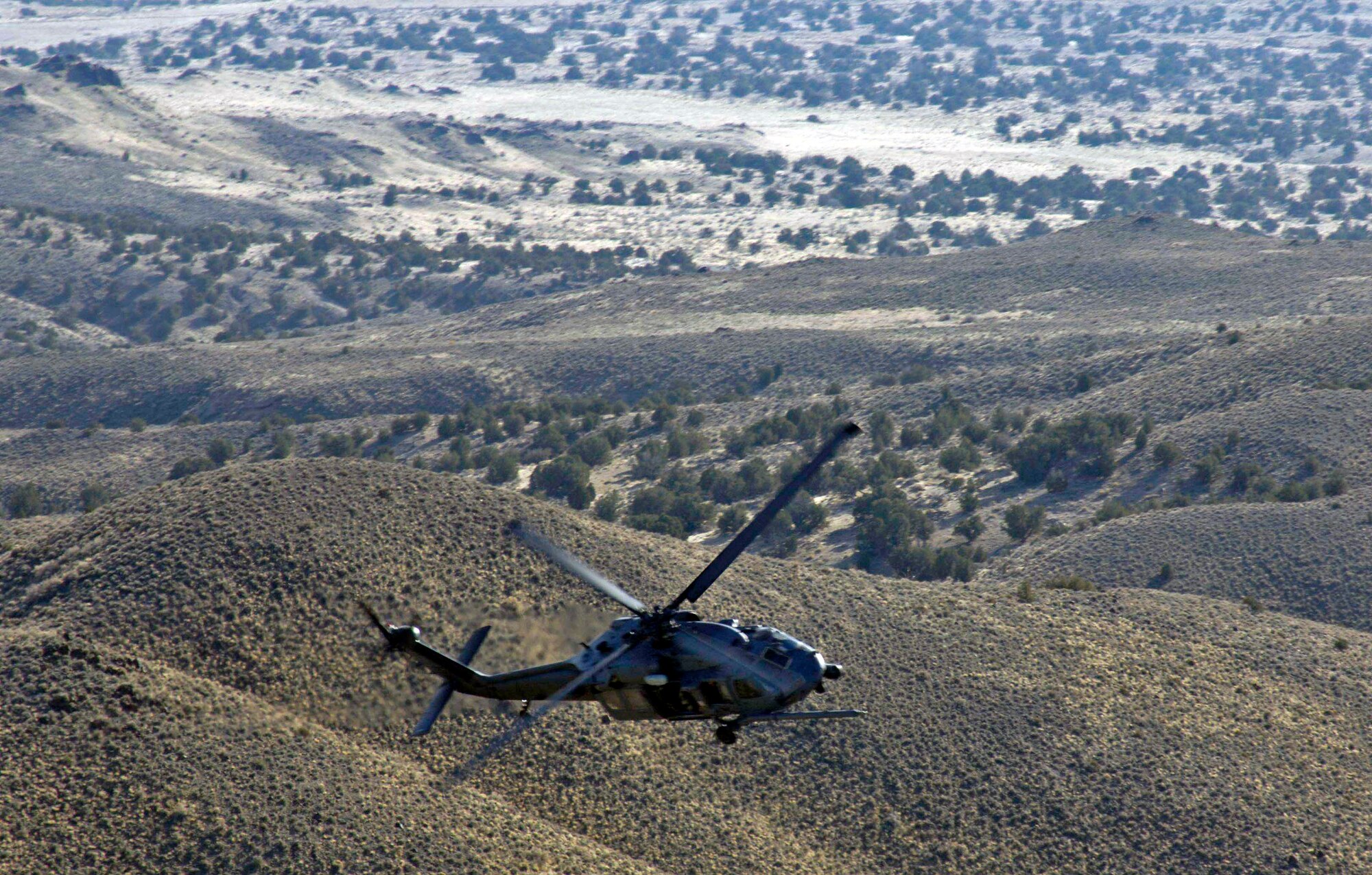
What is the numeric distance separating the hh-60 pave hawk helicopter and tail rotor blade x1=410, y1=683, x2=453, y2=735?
1.0 inches

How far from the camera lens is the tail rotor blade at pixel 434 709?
22438 mm

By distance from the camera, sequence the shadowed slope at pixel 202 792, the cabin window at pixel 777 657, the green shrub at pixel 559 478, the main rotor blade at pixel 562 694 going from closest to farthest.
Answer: the main rotor blade at pixel 562 694 < the cabin window at pixel 777 657 < the shadowed slope at pixel 202 792 < the green shrub at pixel 559 478

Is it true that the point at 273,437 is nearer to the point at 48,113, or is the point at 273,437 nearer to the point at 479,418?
the point at 479,418

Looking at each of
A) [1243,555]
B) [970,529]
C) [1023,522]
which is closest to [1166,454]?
[1023,522]

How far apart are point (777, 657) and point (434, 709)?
19.3 feet

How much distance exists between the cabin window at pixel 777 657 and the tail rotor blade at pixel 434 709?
5.42 m

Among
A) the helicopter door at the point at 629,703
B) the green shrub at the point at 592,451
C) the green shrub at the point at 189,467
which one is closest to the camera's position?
the helicopter door at the point at 629,703

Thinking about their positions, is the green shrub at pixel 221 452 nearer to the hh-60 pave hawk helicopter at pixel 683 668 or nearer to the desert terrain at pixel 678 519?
the desert terrain at pixel 678 519

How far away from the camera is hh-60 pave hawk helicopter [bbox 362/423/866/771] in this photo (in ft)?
70.7

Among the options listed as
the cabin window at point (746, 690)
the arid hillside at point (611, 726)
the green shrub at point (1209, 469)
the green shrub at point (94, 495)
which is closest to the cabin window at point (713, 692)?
the cabin window at point (746, 690)

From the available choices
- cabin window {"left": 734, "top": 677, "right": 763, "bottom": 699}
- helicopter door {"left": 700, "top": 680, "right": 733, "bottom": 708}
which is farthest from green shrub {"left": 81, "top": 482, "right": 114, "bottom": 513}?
cabin window {"left": 734, "top": 677, "right": 763, "bottom": 699}

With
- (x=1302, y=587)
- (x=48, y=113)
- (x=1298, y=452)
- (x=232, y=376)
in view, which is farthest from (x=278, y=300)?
(x=1302, y=587)

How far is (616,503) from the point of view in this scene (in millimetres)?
71188

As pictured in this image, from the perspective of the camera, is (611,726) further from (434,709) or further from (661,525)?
(661,525)
